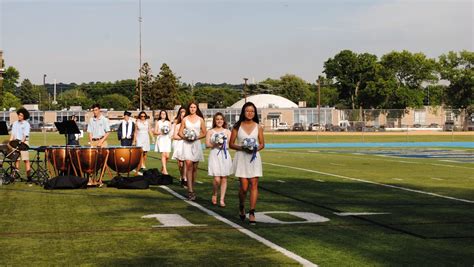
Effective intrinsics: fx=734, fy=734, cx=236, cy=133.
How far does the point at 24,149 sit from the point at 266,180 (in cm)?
601

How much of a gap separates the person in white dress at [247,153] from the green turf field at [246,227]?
0.55 m

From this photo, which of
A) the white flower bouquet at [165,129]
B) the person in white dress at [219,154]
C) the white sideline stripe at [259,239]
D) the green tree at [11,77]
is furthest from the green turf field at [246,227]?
the green tree at [11,77]

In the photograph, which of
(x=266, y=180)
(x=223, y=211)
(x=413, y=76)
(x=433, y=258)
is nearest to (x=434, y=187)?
(x=266, y=180)

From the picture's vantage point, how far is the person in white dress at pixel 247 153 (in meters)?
10.9

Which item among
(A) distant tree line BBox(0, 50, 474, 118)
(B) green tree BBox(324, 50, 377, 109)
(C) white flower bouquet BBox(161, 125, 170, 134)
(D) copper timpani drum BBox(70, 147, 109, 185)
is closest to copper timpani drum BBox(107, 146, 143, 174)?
(D) copper timpani drum BBox(70, 147, 109, 185)

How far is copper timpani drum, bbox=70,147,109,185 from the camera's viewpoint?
54.1ft

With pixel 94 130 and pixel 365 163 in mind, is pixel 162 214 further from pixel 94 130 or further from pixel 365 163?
pixel 365 163

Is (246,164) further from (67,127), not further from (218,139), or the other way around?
(67,127)

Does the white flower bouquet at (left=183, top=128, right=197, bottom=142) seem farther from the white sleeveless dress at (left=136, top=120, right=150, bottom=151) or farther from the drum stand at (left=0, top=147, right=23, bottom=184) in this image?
the white sleeveless dress at (left=136, top=120, right=150, bottom=151)

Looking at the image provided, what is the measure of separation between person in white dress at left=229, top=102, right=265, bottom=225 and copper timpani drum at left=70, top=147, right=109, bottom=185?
20.4ft

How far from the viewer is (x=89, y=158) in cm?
1656

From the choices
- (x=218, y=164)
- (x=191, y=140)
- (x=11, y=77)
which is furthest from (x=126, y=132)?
(x=11, y=77)

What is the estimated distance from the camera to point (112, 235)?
9.66 m

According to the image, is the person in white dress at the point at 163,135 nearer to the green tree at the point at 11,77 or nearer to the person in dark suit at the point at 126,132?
the person in dark suit at the point at 126,132
